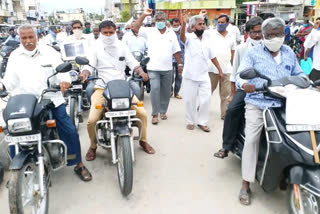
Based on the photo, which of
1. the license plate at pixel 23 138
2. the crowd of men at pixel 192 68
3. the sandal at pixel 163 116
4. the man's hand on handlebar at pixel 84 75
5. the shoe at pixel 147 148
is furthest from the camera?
the sandal at pixel 163 116

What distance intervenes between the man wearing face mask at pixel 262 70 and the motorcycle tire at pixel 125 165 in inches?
45.1

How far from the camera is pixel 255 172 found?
2.88 m

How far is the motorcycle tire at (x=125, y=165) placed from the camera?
2879 millimetres

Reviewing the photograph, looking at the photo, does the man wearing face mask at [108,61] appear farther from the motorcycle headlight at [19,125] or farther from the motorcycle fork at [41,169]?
the motorcycle headlight at [19,125]

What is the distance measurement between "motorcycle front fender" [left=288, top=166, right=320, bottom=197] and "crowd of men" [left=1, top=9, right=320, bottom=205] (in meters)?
0.57

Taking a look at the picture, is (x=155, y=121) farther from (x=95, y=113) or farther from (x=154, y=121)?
(x=95, y=113)

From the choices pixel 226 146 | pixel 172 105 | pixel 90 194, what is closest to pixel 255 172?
pixel 226 146

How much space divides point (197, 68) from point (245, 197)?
234 centimetres

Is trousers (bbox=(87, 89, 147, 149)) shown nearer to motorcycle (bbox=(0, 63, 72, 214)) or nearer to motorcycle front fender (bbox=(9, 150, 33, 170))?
motorcycle (bbox=(0, 63, 72, 214))

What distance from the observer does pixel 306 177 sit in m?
2.21

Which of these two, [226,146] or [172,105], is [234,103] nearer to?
[226,146]

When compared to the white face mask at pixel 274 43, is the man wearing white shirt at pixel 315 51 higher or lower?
lower

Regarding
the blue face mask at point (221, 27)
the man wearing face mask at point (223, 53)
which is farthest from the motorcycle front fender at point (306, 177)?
the blue face mask at point (221, 27)

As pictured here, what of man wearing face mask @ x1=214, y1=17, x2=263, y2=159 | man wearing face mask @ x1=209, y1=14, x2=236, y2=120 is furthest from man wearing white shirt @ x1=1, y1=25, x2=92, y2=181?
man wearing face mask @ x1=209, y1=14, x2=236, y2=120
